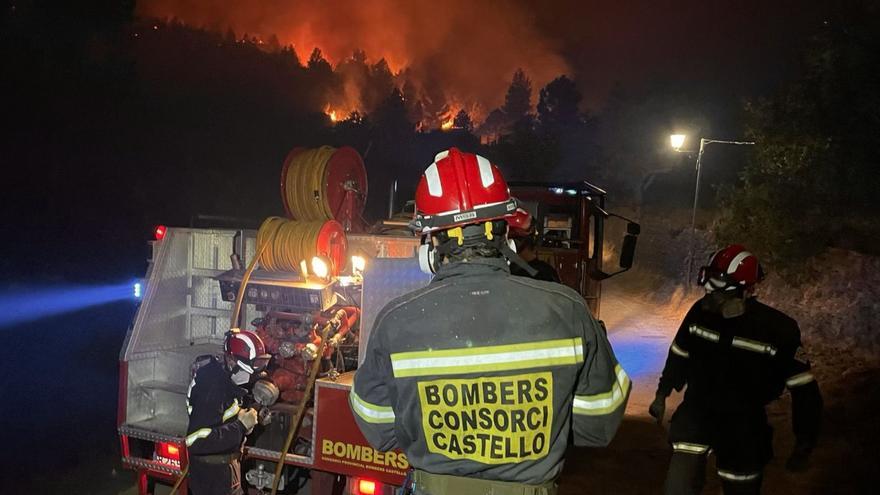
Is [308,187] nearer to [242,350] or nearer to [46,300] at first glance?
[242,350]

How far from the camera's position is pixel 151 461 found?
4.72 meters

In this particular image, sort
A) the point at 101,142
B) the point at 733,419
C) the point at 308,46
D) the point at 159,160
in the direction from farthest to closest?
1. the point at 308,46
2. the point at 159,160
3. the point at 101,142
4. the point at 733,419

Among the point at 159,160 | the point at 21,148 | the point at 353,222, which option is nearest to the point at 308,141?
→ the point at 159,160

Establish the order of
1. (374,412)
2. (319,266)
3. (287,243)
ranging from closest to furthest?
(374,412)
(319,266)
(287,243)

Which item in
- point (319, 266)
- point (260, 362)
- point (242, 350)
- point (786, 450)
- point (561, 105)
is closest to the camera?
point (242, 350)

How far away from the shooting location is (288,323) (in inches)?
214

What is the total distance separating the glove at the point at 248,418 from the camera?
4230mm

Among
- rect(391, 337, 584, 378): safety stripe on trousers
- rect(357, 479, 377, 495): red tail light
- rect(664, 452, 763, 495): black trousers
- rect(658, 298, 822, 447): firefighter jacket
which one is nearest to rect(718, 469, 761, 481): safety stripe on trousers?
rect(664, 452, 763, 495): black trousers

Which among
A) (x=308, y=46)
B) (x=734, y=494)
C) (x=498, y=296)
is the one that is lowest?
(x=734, y=494)

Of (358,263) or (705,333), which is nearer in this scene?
(705,333)

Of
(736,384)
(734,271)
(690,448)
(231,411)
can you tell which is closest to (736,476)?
(690,448)

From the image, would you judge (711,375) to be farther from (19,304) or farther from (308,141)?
(308,141)

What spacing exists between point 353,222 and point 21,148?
37.5ft

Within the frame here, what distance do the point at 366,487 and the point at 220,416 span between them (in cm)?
109
